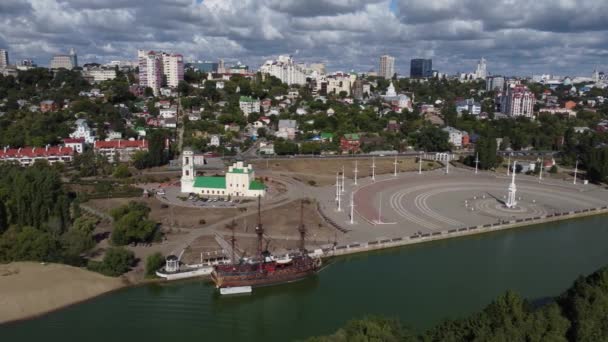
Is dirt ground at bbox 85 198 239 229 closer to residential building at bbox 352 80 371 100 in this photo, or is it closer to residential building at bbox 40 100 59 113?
residential building at bbox 40 100 59 113

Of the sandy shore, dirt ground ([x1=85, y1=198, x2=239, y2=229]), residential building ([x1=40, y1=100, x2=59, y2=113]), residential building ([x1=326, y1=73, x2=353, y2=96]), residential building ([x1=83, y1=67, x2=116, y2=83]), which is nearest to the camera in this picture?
the sandy shore

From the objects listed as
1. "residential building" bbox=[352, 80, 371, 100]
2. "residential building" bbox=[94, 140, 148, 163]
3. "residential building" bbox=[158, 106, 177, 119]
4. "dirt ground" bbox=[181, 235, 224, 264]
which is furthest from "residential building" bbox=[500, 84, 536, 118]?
"dirt ground" bbox=[181, 235, 224, 264]

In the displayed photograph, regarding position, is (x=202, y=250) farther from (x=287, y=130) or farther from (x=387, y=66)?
(x=387, y=66)

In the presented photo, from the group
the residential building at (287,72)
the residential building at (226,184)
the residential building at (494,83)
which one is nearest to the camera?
the residential building at (226,184)

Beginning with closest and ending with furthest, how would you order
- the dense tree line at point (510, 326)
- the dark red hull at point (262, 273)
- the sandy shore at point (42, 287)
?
the dense tree line at point (510, 326), the sandy shore at point (42, 287), the dark red hull at point (262, 273)

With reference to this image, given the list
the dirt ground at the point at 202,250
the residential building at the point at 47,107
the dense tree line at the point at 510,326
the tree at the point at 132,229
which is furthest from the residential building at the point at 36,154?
the dense tree line at the point at 510,326

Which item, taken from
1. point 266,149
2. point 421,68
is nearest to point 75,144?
point 266,149

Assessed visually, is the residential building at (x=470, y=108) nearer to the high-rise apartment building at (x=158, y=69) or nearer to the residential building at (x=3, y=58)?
the high-rise apartment building at (x=158, y=69)
